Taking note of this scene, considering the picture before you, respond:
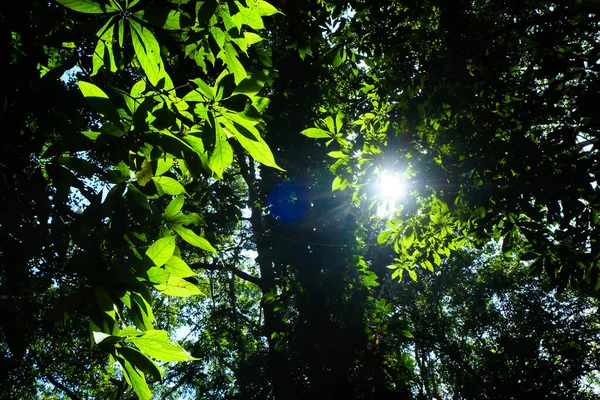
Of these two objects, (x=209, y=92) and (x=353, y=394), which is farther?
(x=353, y=394)

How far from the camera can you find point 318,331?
601 centimetres

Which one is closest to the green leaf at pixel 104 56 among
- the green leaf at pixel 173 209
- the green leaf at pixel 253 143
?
the green leaf at pixel 173 209

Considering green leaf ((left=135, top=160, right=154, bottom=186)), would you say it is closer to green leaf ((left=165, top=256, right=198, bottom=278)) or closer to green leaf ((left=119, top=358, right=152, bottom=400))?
green leaf ((left=165, top=256, right=198, bottom=278))

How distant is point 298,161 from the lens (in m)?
7.51

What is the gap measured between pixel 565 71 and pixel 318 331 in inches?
194

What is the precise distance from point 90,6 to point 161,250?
0.78 m

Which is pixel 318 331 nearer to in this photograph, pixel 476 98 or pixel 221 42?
pixel 476 98

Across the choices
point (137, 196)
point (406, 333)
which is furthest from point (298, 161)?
point (137, 196)

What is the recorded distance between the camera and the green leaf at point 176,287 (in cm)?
123

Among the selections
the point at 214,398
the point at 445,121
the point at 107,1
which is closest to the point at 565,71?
the point at 445,121

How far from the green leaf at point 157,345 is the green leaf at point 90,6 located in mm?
959

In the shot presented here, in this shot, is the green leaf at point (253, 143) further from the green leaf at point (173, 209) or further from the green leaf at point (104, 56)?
the green leaf at point (104, 56)

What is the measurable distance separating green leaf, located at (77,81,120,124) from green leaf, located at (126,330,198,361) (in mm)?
632

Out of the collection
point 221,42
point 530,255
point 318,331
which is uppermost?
point 318,331
